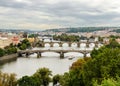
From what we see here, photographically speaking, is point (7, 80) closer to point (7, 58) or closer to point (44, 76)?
point (44, 76)

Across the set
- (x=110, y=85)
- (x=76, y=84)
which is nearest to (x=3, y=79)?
(x=76, y=84)

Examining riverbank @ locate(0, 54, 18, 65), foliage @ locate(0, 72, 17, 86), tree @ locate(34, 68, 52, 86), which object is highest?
foliage @ locate(0, 72, 17, 86)

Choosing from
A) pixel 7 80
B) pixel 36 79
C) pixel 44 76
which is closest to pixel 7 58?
pixel 44 76

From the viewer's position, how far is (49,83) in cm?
2045

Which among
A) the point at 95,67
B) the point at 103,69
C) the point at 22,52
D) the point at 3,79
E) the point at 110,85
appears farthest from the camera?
the point at 22,52

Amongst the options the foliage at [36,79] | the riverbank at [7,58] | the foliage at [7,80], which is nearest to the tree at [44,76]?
the foliage at [36,79]

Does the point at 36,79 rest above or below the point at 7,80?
below

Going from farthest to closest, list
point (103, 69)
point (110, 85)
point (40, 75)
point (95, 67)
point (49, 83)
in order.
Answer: point (49, 83)
point (40, 75)
point (95, 67)
point (103, 69)
point (110, 85)

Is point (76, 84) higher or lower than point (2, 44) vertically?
higher

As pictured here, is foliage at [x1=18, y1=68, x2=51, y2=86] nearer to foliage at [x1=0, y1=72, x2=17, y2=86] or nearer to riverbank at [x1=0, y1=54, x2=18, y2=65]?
foliage at [x1=0, y1=72, x2=17, y2=86]

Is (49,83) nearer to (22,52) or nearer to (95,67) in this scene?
(95,67)

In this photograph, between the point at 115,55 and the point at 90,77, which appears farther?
the point at 115,55

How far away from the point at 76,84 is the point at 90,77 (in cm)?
68

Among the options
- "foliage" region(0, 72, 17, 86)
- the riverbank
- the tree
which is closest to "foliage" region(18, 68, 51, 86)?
the tree
